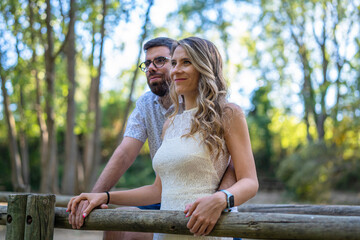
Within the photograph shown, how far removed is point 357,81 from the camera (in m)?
12.6

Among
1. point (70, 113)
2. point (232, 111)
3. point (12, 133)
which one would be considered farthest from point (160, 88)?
point (12, 133)

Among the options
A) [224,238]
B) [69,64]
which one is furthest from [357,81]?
[224,238]

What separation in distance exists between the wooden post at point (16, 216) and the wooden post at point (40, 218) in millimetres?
54

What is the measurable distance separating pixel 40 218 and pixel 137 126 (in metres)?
0.95

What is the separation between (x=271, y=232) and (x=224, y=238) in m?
0.33

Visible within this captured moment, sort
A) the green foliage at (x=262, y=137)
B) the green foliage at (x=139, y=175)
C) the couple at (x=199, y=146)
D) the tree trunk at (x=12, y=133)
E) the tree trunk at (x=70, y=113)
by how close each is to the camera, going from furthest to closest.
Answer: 1. the green foliage at (x=262, y=137)
2. the green foliage at (x=139, y=175)
3. the tree trunk at (x=12, y=133)
4. the tree trunk at (x=70, y=113)
5. the couple at (x=199, y=146)

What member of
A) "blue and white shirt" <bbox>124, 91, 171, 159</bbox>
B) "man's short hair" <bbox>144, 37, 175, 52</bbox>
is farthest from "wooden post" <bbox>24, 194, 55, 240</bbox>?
"man's short hair" <bbox>144, 37, 175, 52</bbox>

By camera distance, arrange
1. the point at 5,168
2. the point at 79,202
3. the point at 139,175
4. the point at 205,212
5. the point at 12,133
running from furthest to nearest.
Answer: the point at 139,175, the point at 5,168, the point at 12,133, the point at 79,202, the point at 205,212

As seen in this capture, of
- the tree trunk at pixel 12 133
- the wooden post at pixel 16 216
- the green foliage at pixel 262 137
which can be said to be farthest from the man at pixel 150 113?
the green foliage at pixel 262 137

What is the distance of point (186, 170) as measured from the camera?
2225 mm

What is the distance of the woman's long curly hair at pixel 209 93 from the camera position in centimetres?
222

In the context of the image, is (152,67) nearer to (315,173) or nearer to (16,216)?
(16,216)

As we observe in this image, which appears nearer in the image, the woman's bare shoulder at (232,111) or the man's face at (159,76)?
the woman's bare shoulder at (232,111)

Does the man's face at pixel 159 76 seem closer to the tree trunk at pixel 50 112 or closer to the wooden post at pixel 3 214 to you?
the wooden post at pixel 3 214
